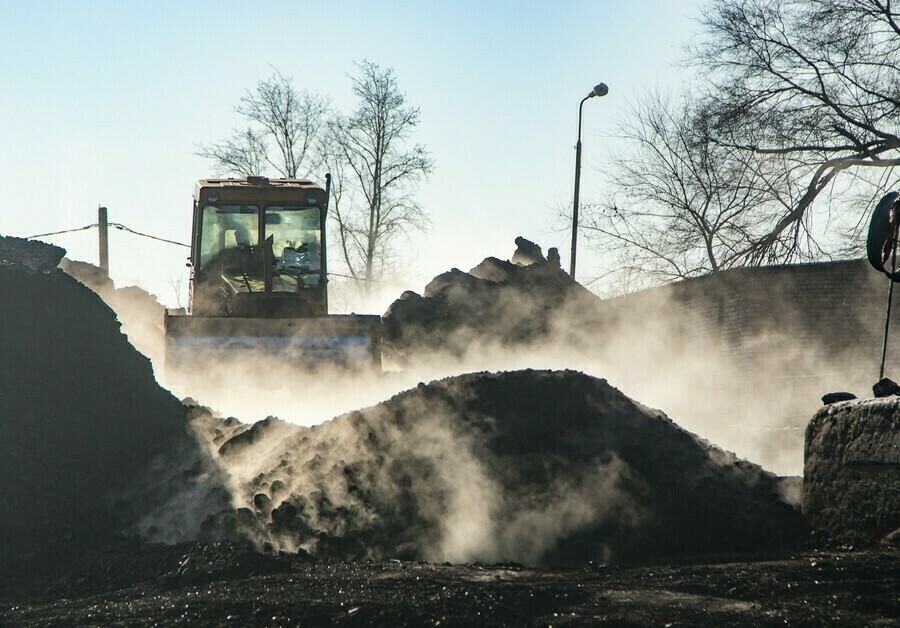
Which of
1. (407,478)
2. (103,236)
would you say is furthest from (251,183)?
(103,236)

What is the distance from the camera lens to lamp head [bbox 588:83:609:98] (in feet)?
73.9

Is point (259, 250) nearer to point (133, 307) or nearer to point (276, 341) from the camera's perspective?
point (276, 341)

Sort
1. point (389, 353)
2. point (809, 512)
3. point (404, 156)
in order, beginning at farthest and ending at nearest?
point (404, 156), point (389, 353), point (809, 512)

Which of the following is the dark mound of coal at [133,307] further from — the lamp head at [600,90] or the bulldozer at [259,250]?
the lamp head at [600,90]

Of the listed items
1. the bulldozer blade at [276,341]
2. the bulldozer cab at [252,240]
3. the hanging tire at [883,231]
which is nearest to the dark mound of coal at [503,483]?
the hanging tire at [883,231]

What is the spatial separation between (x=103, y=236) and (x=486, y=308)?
1312 centimetres

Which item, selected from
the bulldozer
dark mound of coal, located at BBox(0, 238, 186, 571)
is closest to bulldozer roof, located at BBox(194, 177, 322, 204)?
the bulldozer

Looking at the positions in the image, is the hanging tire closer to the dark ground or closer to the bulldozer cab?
the dark ground

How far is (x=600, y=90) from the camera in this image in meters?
22.5

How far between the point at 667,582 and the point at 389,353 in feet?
44.9

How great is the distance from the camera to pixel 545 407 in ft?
31.3

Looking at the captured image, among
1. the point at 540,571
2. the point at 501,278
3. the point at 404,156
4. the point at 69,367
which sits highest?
the point at 404,156

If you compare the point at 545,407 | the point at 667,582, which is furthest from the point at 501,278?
the point at 667,582

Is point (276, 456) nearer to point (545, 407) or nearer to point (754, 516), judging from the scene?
point (545, 407)
